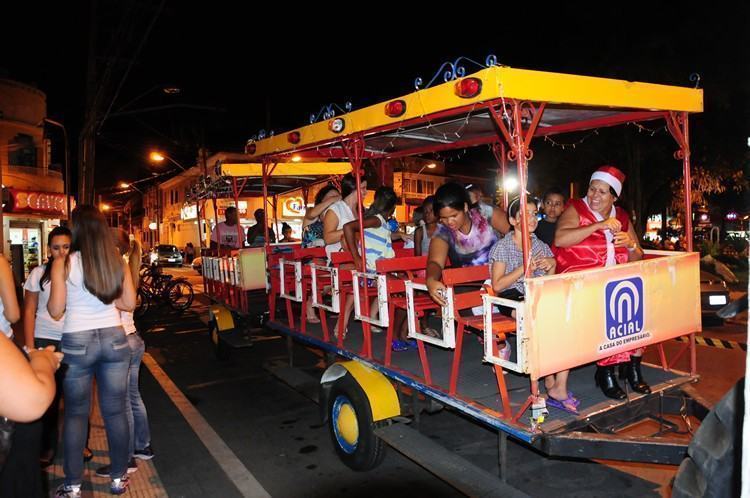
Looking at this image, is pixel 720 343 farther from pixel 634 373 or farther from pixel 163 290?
pixel 163 290

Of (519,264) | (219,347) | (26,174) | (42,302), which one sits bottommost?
(219,347)

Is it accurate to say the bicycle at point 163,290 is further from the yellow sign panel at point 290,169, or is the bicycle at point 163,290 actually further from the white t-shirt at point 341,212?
the white t-shirt at point 341,212

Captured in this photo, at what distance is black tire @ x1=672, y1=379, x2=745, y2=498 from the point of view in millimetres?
1581

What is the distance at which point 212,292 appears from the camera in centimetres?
948

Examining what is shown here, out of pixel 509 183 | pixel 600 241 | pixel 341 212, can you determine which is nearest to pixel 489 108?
pixel 600 241

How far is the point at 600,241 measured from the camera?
12.7 feet

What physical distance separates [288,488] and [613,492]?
2474 millimetres

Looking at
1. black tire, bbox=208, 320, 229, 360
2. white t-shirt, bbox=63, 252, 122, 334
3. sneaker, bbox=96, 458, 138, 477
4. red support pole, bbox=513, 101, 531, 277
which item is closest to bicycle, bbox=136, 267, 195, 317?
black tire, bbox=208, 320, 229, 360

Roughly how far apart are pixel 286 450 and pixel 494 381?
2142 millimetres

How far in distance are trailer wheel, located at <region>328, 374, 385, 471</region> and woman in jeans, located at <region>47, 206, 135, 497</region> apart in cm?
170

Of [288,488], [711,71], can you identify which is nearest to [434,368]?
[288,488]

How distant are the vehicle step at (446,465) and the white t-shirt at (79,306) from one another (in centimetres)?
221

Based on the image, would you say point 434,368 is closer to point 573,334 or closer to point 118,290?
point 573,334

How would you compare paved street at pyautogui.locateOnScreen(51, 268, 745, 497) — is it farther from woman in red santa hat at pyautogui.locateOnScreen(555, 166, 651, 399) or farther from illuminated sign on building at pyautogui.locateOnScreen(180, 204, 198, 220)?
illuminated sign on building at pyautogui.locateOnScreen(180, 204, 198, 220)
